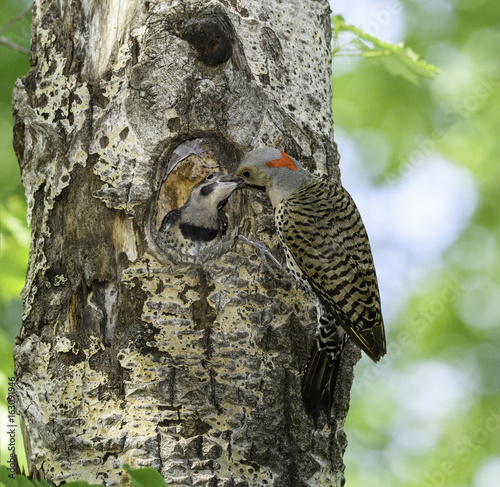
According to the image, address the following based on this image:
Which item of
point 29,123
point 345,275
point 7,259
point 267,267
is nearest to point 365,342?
point 345,275

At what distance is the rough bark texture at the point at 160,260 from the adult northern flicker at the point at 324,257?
75mm

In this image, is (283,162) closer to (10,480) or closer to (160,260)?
(160,260)

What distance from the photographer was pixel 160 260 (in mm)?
2586

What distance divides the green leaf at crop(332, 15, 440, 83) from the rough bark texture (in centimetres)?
53

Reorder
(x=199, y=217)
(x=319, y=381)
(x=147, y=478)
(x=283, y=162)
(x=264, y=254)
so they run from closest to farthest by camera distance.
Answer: (x=147, y=478)
(x=319, y=381)
(x=264, y=254)
(x=283, y=162)
(x=199, y=217)

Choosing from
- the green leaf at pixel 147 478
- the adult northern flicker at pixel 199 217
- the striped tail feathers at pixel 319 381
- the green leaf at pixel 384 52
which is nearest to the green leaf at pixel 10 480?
the green leaf at pixel 147 478

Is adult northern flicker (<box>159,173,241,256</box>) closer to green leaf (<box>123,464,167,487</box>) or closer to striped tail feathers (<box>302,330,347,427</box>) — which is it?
striped tail feathers (<box>302,330,347,427</box>)

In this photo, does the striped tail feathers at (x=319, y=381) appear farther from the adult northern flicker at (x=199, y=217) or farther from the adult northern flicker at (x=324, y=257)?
the adult northern flicker at (x=199, y=217)

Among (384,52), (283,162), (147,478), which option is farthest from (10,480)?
(384,52)

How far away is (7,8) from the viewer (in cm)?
466

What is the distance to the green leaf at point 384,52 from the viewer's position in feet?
11.4

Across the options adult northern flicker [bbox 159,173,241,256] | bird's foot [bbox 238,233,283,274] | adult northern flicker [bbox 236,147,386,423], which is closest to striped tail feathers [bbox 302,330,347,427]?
adult northern flicker [bbox 236,147,386,423]

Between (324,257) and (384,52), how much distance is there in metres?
1.37

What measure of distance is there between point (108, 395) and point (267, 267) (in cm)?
81
